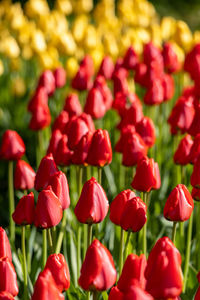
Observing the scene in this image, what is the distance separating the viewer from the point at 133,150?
2.41 meters

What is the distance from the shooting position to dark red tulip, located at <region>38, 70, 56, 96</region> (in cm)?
368

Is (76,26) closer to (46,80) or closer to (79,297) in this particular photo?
(46,80)

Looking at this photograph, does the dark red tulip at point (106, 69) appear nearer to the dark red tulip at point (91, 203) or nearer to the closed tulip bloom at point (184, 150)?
the closed tulip bloom at point (184, 150)

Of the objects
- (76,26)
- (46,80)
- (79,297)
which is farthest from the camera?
(76,26)

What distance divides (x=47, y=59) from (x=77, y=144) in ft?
8.80

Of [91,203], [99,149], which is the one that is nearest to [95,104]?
[99,149]

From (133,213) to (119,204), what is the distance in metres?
0.08

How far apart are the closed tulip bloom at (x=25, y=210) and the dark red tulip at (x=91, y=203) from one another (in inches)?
6.9

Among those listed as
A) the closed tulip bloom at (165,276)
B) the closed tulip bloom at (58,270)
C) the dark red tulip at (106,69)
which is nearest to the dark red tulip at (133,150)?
the closed tulip bloom at (58,270)

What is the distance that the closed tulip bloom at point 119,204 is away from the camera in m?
1.88

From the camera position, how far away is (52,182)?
1.94m

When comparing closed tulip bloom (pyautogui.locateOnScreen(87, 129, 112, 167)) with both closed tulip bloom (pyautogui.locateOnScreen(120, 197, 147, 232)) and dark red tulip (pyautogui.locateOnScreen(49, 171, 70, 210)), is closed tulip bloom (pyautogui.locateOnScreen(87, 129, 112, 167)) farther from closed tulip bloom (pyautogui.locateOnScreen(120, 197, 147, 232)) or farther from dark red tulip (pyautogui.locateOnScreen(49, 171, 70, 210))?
closed tulip bloom (pyautogui.locateOnScreen(120, 197, 147, 232))

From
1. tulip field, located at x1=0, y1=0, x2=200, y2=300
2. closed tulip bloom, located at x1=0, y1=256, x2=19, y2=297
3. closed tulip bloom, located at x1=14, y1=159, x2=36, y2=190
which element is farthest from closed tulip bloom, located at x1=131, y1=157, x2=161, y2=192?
closed tulip bloom, located at x1=0, y1=256, x2=19, y2=297

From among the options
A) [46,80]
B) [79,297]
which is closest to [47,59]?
[46,80]
